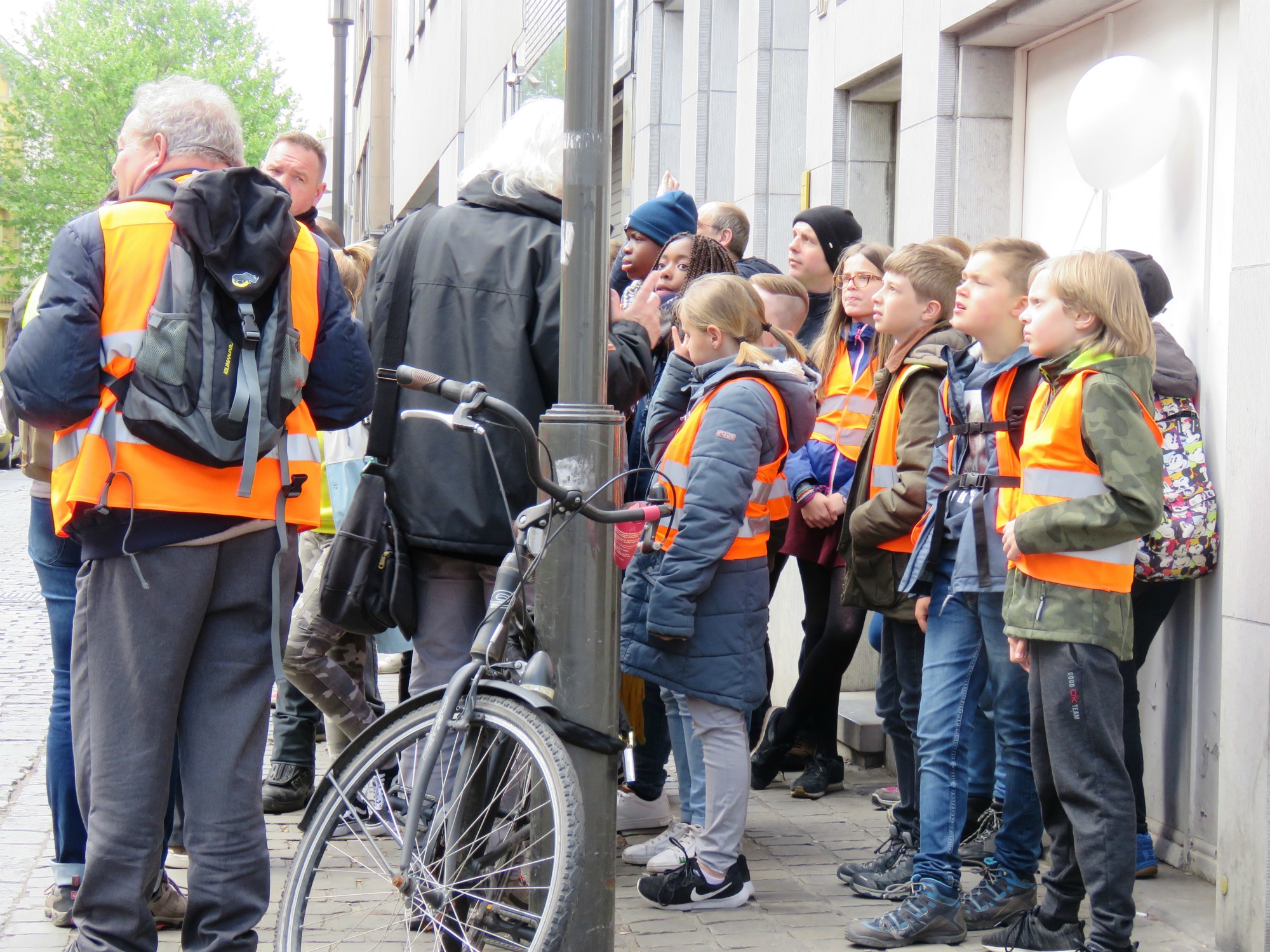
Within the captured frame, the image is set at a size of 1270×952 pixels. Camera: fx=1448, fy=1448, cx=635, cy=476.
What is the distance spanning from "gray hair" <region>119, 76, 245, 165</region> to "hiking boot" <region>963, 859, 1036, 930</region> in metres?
2.84

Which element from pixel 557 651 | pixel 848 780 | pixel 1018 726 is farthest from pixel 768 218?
pixel 557 651

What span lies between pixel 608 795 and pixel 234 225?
5.19ft

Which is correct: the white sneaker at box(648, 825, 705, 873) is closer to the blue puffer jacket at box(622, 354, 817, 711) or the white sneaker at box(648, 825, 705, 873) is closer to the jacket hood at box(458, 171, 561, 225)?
the blue puffer jacket at box(622, 354, 817, 711)

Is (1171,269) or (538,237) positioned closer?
(538,237)

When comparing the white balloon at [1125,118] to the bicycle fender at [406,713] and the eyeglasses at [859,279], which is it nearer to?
the eyeglasses at [859,279]

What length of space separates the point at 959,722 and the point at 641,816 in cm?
154

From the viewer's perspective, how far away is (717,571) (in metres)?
4.32

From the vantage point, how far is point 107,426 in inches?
125

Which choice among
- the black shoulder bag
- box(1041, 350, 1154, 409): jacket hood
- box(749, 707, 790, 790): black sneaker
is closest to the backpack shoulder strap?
the black shoulder bag

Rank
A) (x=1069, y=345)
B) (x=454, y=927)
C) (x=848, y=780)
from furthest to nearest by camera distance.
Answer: (x=848, y=780) < (x=1069, y=345) < (x=454, y=927)

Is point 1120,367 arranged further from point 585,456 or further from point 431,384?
point 431,384

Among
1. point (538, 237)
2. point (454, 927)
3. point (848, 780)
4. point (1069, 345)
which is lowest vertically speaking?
point (848, 780)

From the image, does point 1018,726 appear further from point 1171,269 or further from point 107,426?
point 107,426

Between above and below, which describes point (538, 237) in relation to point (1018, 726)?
above
